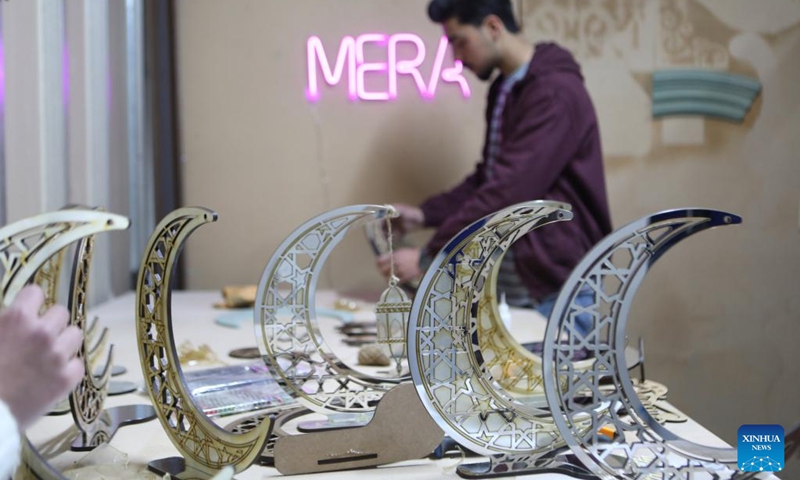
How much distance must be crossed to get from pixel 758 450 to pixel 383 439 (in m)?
0.32

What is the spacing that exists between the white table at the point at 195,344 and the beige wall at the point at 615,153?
1.85ft

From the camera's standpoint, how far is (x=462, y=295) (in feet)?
2.31

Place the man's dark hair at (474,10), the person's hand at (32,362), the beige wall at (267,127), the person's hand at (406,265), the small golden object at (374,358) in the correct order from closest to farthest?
1. the person's hand at (32,362)
2. the small golden object at (374,358)
3. the person's hand at (406,265)
4. the man's dark hair at (474,10)
5. the beige wall at (267,127)

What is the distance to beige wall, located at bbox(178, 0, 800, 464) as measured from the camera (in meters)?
2.72

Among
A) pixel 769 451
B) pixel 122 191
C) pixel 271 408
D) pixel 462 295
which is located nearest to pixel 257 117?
pixel 122 191

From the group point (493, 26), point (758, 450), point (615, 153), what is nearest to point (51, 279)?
point (758, 450)

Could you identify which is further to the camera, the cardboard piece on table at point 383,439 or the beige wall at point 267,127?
the beige wall at point 267,127

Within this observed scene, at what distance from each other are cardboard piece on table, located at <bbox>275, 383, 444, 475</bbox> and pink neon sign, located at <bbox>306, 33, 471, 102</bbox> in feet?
6.99

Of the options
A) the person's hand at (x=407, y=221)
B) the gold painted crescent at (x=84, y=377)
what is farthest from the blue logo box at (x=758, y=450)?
the person's hand at (x=407, y=221)

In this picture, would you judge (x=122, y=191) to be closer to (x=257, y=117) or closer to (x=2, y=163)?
(x=257, y=117)

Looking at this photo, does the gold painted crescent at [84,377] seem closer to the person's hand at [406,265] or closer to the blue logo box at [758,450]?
the blue logo box at [758,450]

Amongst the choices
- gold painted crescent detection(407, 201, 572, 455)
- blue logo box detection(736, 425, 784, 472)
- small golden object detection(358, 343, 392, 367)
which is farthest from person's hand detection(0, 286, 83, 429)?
small golden object detection(358, 343, 392, 367)

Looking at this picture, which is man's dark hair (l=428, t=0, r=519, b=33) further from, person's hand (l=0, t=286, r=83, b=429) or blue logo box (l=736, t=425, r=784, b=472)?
person's hand (l=0, t=286, r=83, b=429)

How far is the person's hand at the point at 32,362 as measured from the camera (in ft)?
1.53
